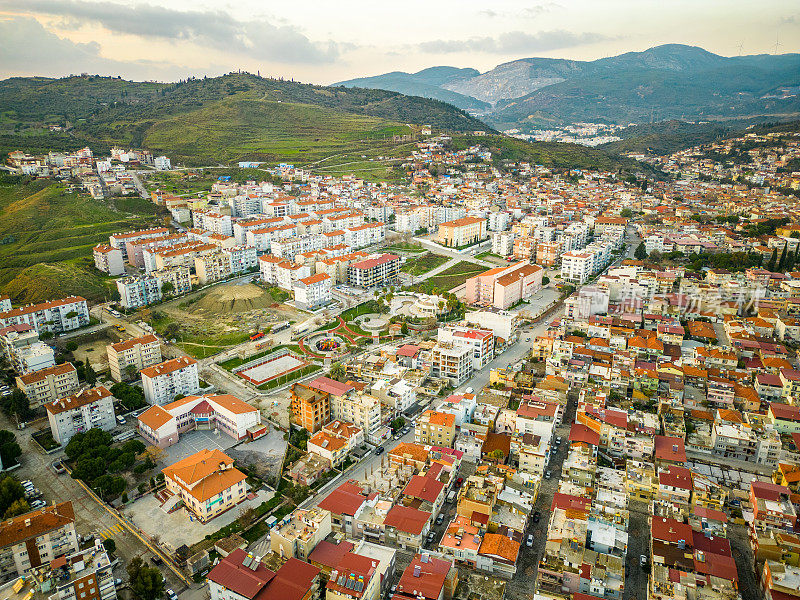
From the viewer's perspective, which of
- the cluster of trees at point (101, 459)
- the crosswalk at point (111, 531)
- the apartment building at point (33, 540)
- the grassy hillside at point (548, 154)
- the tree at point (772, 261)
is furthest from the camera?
the grassy hillside at point (548, 154)

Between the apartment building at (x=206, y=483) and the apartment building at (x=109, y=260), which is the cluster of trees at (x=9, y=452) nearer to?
the apartment building at (x=206, y=483)

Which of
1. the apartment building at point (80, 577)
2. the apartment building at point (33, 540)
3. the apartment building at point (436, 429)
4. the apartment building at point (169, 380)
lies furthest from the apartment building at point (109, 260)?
the apartment building at point (436, 429)

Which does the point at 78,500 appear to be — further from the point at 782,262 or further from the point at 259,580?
the point at 782,262

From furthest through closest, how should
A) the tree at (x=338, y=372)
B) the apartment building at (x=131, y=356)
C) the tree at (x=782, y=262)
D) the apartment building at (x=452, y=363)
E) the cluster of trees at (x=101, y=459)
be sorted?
1. the tree at (x=782, y=262)
2. the apartment building at (x=131, y=356)
3. the apartment building at (x=452, y=363)
4. the tree at (x=338, y=372)
5. the cluster of trees at (x=101, y=459)

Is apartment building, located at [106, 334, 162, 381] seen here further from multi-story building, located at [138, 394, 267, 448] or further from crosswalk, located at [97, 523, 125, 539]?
crosswalk, located at [97, 523, 125, 539]

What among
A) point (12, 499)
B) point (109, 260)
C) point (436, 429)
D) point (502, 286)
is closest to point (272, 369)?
point (436, 429)

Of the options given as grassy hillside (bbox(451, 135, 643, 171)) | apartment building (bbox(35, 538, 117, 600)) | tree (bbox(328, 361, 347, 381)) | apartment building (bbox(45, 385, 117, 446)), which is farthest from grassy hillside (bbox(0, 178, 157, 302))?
grassy hillside (bbox(451, 135, 643, 171))
